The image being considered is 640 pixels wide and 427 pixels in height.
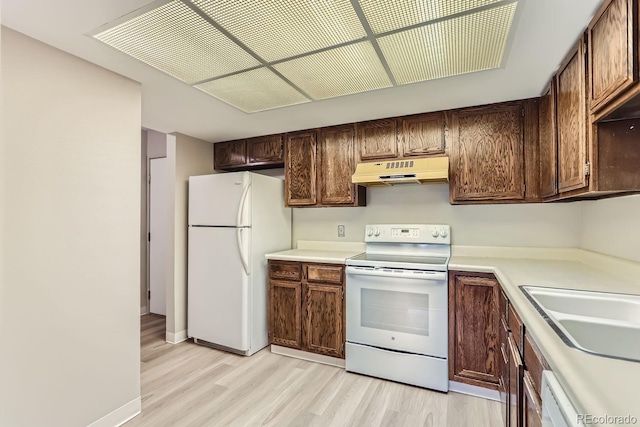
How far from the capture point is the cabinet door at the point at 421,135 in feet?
8.69

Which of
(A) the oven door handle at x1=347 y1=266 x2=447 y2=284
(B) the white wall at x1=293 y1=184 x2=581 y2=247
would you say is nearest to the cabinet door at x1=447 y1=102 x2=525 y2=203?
(B) the white wall at x1=293 y1=184 x2=581 y2=247

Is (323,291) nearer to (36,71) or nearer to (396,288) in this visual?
(396,288)

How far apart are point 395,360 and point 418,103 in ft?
6.69

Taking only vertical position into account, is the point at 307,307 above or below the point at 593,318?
below

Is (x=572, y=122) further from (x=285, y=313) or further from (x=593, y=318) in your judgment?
A: (x=285, y=313)

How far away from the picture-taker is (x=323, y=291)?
276 cm

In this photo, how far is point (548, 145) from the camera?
2.12m

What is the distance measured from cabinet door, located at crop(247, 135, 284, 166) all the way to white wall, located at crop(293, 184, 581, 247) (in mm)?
684

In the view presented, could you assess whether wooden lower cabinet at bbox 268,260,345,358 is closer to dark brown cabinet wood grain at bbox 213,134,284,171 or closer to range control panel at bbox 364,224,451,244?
range control panel at bbox 364,224,451,244

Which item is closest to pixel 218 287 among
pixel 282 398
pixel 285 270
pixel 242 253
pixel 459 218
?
Answer: pixel 242 253

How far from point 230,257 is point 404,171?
1.78m

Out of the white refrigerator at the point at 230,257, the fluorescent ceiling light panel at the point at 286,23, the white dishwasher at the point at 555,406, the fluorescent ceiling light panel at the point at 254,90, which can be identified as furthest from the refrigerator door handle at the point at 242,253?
the white dishwasher at the point at 555,406

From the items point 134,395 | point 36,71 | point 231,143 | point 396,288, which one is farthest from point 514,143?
point 134,395

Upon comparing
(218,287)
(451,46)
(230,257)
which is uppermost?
(451,46)
